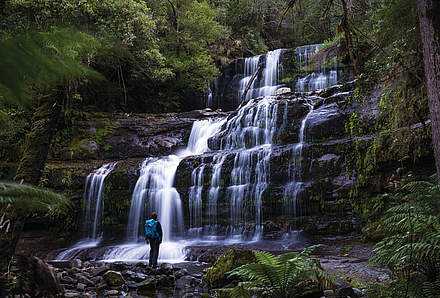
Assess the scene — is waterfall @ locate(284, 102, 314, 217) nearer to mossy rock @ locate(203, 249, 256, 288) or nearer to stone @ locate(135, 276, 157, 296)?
mossy rock @ locate(203, 249, 256, 288)

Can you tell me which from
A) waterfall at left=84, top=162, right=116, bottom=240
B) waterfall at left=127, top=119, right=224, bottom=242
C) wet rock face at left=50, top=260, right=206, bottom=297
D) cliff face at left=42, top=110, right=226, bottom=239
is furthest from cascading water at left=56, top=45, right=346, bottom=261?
wet rock face at left=50, top=260, right=206, bottom=297

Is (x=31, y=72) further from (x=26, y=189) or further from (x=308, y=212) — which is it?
(x=308, y=212)

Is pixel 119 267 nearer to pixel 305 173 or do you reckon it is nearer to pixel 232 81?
pixel 305 173

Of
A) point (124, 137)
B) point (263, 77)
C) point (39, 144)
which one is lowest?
point (39, 144)

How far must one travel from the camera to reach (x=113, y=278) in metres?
9.70

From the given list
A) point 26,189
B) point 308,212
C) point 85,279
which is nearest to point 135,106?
point 308,212

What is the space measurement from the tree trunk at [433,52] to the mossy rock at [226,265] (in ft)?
15.7

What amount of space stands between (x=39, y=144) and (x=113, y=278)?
3471 millimetres

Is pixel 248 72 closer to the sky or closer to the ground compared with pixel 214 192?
closer to the sky

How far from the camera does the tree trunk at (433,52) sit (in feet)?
16.3

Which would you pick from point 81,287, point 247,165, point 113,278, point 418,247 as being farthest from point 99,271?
point 418,247

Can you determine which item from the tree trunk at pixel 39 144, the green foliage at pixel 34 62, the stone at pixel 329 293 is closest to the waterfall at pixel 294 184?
the stone at pixel 329 293

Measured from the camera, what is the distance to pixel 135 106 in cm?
2659

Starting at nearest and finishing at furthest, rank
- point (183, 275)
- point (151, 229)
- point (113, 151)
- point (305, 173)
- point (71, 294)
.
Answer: point (71, 294) → point (183, 275) → point (151, 229) → point (305, 173) → point (113, 151)
